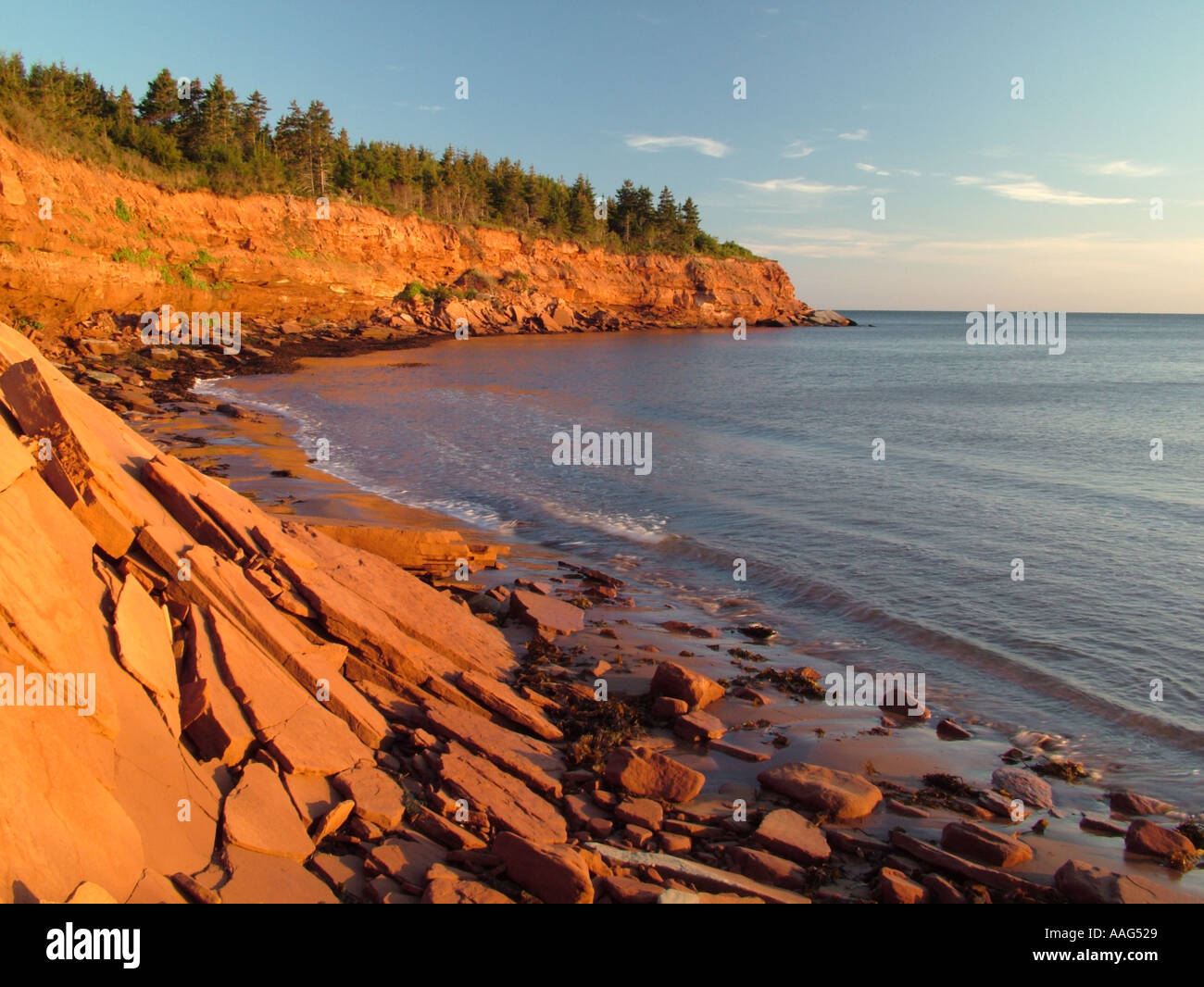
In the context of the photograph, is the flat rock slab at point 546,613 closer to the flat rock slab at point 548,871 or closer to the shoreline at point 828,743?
the shoreline at point 828,743

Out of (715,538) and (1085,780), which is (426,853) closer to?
(1085,780)

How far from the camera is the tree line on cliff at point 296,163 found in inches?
1673

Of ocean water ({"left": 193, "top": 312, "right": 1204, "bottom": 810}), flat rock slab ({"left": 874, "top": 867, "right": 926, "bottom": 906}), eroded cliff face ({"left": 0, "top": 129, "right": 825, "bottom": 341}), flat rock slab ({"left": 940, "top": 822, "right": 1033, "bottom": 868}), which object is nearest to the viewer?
flat rock slab ({"left": 874, "top": 867, "right": 926, "bottom": 906})

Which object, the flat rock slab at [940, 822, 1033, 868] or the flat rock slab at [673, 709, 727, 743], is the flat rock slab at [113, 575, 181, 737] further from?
the flat rock slab at [940, 822, 1033, 868]

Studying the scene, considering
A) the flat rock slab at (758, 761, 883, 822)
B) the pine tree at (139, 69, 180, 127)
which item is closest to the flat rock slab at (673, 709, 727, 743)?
the flat rock slab at (758, 761, 883, 822)

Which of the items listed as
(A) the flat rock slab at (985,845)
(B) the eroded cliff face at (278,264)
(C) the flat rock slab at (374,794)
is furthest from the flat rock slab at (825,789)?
(B) the eroded cliff face at (278,264)

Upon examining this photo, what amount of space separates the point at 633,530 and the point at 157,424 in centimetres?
1534

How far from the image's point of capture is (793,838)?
575cm

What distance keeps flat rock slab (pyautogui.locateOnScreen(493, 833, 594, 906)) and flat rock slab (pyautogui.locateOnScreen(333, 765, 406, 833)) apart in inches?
34.1

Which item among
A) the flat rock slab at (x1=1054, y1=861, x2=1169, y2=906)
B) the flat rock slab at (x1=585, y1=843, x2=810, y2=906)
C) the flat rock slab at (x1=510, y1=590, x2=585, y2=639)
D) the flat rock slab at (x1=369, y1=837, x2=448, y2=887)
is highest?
the flat rock slab at (x1=510, y1=590, x2=585, y2=639)

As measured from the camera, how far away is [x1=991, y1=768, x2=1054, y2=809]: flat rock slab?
689 centimetres

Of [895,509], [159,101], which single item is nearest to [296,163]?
[159,101]

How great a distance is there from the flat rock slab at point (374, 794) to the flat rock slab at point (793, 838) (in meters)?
2.68
